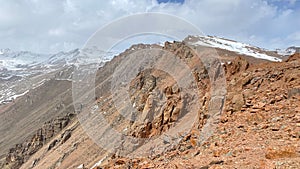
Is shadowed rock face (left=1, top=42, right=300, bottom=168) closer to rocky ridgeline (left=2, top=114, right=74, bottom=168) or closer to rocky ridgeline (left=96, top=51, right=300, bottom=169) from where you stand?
rocky ridgeline (left=96, top=51, right=300, bottom=169)

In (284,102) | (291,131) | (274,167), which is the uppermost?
(284,102)

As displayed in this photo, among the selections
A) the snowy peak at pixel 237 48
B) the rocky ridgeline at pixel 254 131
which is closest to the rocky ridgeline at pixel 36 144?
the snowy peak at pixel 237 48

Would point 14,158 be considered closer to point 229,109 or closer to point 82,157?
point 82,157

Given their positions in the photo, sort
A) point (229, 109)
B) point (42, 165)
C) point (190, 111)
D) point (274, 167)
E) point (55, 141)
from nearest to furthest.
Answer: point (274, 167)
point (229, 109)
point (190, 111)
point (42, 165)
point (55, 141)

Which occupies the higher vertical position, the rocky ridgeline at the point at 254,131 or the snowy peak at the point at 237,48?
the snowy peak at the point at 237,48

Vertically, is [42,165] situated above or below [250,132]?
below

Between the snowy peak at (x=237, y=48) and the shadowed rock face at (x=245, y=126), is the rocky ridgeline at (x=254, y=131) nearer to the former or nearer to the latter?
the shadowed rock face at (x=245, y=126)

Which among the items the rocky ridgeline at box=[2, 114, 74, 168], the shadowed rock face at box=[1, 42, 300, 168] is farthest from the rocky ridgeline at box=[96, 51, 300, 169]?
the rocky ridgeline at box=[2, 114, 74, 168]

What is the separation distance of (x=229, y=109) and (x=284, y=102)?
259 centimetres

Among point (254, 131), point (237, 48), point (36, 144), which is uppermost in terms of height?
point (237, 48)

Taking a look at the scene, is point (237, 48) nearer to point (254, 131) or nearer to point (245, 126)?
point (245, 126)

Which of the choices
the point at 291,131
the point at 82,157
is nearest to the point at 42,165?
the point at 82,157

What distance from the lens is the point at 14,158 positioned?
85.2 meters

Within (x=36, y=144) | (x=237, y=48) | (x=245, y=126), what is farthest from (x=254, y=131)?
(x=237, y=48)
